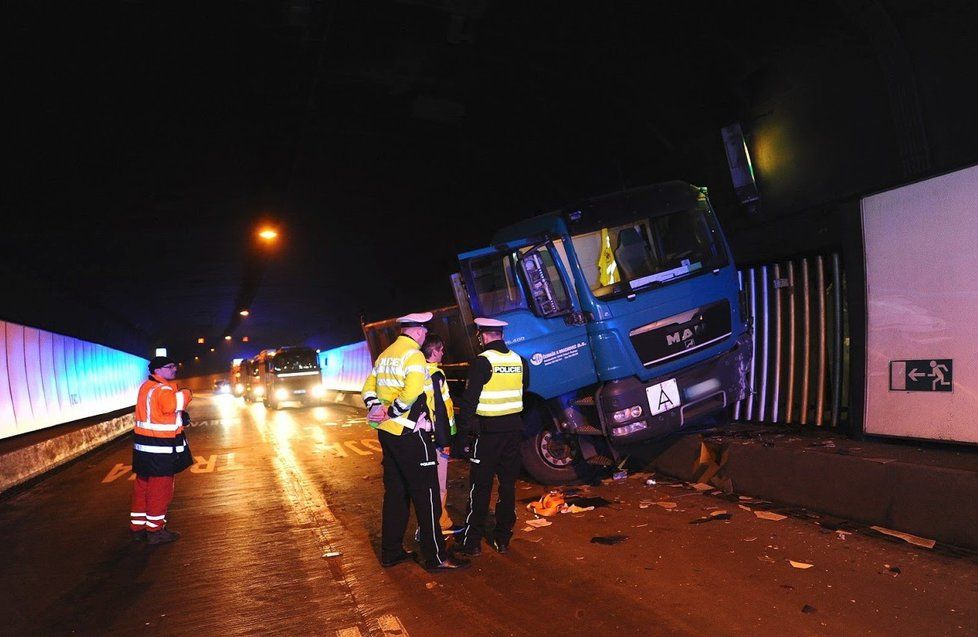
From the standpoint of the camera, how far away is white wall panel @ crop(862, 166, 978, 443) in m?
6.40

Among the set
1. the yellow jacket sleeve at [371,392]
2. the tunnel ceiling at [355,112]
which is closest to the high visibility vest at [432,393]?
the yellow jacket sleeve at [371,392]

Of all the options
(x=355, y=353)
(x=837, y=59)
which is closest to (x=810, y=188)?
(x=837, y=59)

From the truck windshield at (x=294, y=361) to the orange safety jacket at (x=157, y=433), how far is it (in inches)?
904

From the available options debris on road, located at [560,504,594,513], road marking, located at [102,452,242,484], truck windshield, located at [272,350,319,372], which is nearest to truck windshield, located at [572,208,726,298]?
debris on road, located at [560,504,594,513]

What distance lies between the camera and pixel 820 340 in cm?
880

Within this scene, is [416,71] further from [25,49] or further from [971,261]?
[971,261]

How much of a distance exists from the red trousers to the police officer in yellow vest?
10.5 feet

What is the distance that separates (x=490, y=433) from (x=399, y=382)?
958 millimetres

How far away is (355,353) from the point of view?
1081 inches

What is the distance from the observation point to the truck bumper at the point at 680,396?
24.8ft

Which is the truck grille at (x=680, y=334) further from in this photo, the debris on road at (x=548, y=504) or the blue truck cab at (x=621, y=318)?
the debris on road at (x=548, y=504)

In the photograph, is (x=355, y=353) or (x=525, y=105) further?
(x=355, y=353)

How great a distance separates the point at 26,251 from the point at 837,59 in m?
18.3

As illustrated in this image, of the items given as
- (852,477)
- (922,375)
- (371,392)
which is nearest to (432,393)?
(371,392)
